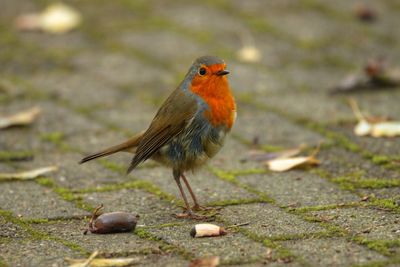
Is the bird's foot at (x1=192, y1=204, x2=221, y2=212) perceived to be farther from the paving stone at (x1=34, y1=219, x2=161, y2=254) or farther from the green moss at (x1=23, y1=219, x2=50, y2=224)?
the green moss at (x1=23, y1=219, x2=50, y2=224)

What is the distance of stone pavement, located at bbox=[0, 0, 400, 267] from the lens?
435 centimetres

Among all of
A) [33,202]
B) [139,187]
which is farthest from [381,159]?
[33,202]

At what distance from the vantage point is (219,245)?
14.1 ft

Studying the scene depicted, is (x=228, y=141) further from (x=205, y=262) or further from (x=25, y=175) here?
(x=205, y=262)

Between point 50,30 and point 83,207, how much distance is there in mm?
4360

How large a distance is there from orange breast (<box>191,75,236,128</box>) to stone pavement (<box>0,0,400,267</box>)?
0.50 metres

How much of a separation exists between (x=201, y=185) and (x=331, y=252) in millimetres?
1698

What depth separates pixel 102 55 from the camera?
8477mm

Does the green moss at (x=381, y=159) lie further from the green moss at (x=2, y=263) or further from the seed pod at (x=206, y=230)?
the green moss at (x=2, y=263)

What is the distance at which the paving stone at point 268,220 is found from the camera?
4.49m

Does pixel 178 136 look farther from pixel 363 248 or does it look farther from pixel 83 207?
pixel 363 248

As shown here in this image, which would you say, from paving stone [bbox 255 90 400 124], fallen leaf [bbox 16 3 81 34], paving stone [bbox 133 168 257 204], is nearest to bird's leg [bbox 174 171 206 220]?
paving stone [bbox 133 168 257 204]

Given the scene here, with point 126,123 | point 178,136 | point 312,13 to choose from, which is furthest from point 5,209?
point 312,13

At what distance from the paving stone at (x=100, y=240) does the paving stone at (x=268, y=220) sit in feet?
1.97
